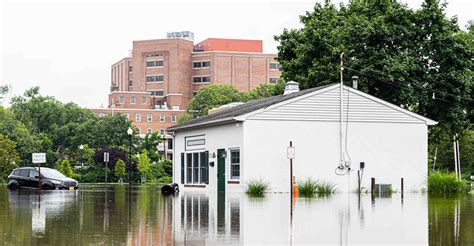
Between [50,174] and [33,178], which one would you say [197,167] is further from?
[33,178]

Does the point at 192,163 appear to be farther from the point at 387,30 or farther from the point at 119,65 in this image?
the point at 119,65

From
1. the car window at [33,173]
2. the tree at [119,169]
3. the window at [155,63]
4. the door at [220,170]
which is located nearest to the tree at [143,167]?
the tree at [119,169]

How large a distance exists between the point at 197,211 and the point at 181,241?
885 cm

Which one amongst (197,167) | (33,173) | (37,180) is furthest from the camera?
(33,173)

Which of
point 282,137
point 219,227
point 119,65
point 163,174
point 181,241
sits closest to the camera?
point 181,241

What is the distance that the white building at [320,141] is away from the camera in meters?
37.6

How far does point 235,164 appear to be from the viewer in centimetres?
3881

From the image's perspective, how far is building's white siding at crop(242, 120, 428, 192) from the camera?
37.6 meters

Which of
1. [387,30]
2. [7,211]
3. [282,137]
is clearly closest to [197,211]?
[7,211]

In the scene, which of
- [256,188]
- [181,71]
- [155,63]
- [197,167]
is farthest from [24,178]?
[155,63]

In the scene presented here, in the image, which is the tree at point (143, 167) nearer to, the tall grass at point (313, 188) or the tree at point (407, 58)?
the tree at point (407, 58)

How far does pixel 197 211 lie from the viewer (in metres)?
22.1

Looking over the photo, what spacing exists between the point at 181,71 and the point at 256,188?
470ft

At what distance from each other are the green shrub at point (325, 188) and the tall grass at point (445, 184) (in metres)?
5.20
